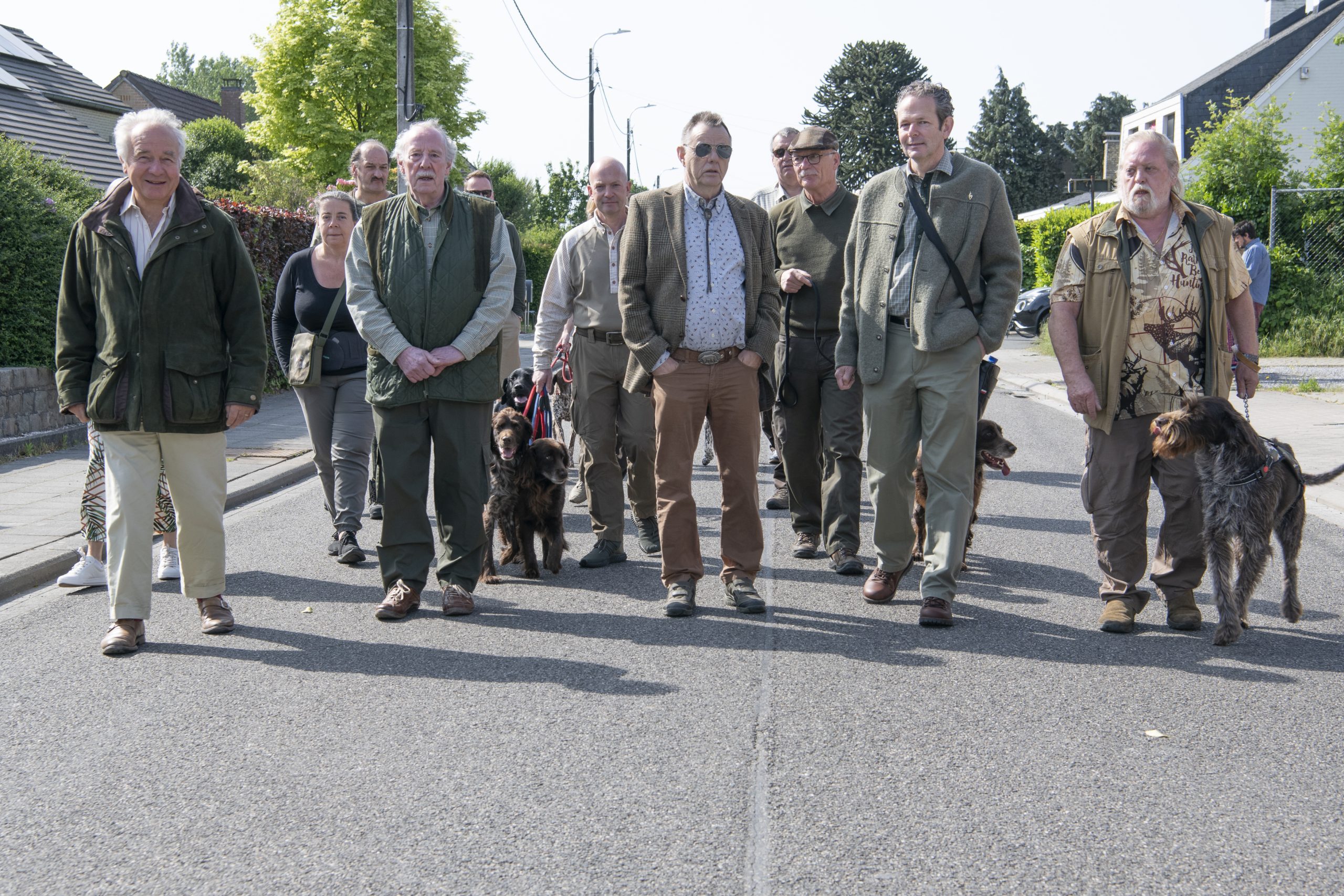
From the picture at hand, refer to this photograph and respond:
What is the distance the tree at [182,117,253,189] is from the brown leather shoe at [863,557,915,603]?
3697 cm

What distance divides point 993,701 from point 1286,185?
793 inches

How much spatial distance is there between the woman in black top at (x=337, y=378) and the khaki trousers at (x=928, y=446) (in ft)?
9.98

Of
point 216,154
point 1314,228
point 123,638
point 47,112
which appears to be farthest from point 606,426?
point 216,154

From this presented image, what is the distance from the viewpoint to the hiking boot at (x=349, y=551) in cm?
715

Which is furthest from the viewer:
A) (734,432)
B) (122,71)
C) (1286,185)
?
(122,71)

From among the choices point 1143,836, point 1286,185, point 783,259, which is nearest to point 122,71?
point 1286,185

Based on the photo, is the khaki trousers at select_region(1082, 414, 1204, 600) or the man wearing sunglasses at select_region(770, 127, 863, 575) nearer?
the khaki trousers at select_region(1082, 414, 1204, 600)

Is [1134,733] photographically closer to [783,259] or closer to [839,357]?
[839,357]

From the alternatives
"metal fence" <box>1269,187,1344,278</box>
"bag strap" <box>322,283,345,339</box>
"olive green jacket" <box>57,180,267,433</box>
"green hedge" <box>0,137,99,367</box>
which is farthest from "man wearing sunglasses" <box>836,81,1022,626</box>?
"metal fence" <box>1269,187,1344,278</box>

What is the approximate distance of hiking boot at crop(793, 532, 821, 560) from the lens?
7.21 metres

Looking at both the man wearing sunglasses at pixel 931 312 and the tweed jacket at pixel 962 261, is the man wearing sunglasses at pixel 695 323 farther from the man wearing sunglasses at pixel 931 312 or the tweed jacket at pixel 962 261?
the tweed jacket at pixel 962 261

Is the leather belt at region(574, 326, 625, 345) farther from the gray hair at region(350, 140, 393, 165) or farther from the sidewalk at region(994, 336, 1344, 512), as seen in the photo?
the sidewalk at region(994, 336, 1344, 512)

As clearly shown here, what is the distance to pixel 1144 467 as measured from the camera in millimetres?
5621

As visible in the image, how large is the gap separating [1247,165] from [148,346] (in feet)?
67.3
